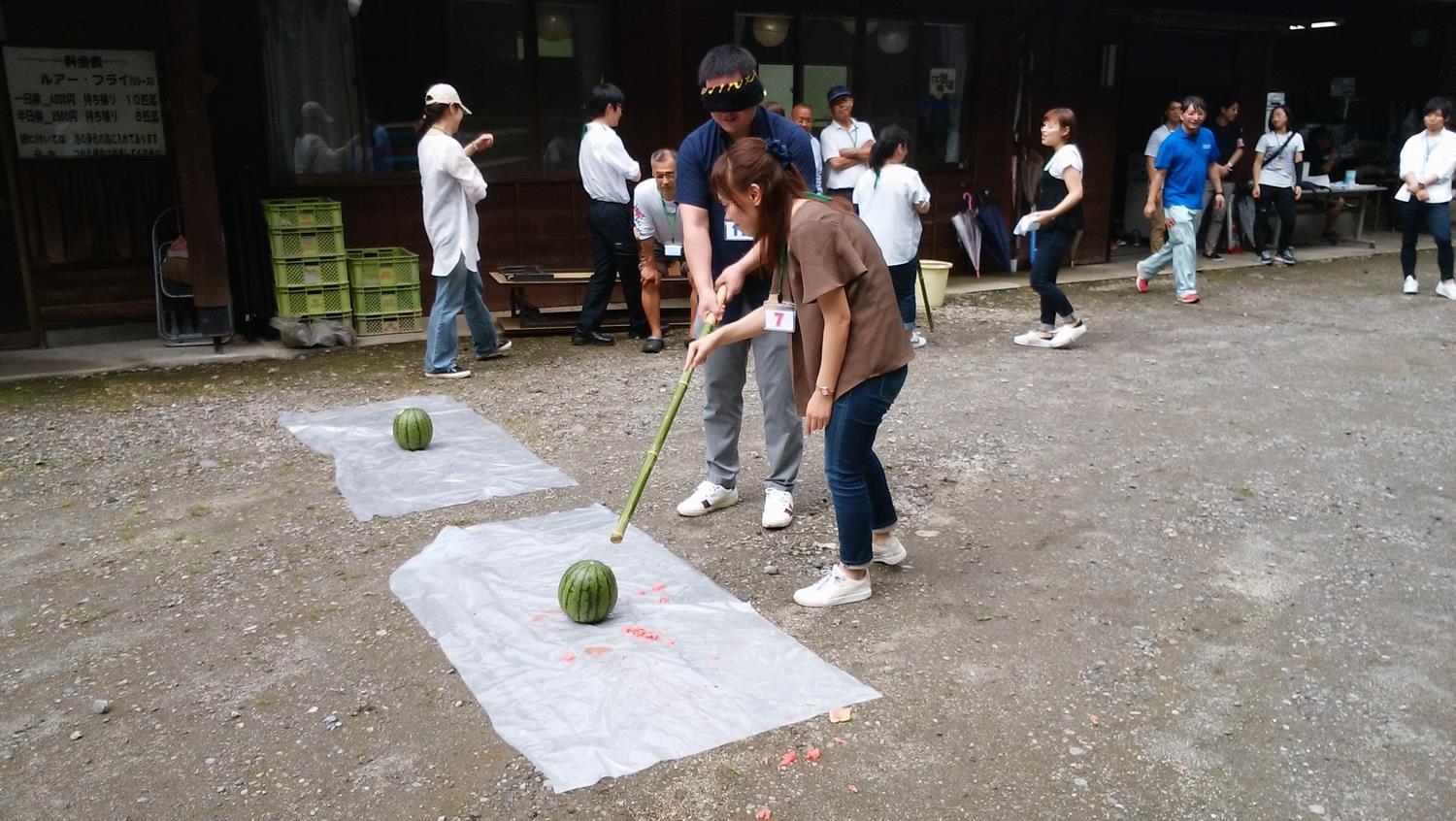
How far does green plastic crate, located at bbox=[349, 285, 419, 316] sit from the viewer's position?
328 inches

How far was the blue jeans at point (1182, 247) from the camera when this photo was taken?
9.69 m

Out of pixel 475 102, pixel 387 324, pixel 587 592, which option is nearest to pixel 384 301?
pixel 387 324

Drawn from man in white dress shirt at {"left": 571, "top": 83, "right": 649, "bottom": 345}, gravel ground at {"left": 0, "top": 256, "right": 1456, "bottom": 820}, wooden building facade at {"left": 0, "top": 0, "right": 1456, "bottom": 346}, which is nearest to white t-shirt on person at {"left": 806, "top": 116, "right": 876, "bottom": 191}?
wooden building facade at {"left": 0, "top": 0, "right": 1456, "bottom": 346}

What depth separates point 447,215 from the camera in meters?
6.98

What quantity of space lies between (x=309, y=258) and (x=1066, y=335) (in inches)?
220

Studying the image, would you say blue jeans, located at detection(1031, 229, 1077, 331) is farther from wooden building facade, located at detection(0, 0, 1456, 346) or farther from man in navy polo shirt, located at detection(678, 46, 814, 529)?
man in navy polo shirt, located at detection(678, 46, 814, 529)

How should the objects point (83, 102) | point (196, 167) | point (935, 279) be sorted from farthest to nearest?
point (935, 279)
point (83, 102)
point (196, 167)

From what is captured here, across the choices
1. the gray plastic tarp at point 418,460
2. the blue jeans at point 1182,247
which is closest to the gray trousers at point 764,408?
the gray plastic tarp at point 418,460

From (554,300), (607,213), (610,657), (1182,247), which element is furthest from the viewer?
(1182,247)

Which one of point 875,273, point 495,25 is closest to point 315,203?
point 495,25

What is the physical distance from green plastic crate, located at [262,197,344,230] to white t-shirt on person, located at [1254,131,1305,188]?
390 inches

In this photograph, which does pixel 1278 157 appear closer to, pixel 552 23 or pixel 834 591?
pixel 552 23

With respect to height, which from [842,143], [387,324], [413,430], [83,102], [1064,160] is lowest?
[413,430]

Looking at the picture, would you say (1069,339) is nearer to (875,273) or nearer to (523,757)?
(875,273)
